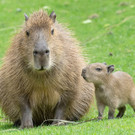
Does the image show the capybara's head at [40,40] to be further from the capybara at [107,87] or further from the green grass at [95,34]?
the green grass at [95,34]

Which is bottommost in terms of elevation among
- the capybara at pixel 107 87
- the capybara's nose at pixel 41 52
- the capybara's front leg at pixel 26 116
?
the capybara's front leg at pixel 26 116

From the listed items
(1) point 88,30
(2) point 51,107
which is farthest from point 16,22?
(2) point 51,107

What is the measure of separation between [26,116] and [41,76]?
0.64m

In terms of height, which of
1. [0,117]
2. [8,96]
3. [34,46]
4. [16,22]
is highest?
[16,22]

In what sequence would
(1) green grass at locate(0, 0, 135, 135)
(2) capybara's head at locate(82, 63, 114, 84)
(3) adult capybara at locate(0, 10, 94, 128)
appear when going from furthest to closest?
(2) capybara's head at locate(82, 63, 114, 84) → (3) adult capybara at locate(0, 10, 94, 128) → (1) green grass at locate(0, 0, 135, 135)

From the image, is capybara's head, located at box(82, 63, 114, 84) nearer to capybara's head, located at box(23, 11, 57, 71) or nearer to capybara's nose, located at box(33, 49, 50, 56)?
capybara's head, located at box(23, 11, 57, 71)

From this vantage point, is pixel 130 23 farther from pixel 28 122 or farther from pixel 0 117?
pixel 28 122

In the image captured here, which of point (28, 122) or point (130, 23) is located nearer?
point (28, 122)

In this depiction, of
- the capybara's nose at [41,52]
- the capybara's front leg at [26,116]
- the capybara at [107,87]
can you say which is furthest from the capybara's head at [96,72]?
the capybara's front leg at [26,116]

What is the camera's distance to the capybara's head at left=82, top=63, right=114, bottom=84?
546 cm

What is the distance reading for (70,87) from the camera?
581 cm

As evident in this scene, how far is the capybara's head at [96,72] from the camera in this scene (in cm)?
546

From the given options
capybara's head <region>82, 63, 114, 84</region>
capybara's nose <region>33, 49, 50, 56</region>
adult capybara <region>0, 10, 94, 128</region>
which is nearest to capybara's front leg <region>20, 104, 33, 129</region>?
adult capybara <region>0, 10, 94, 128</region>

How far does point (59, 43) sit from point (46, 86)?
0.62 metres
